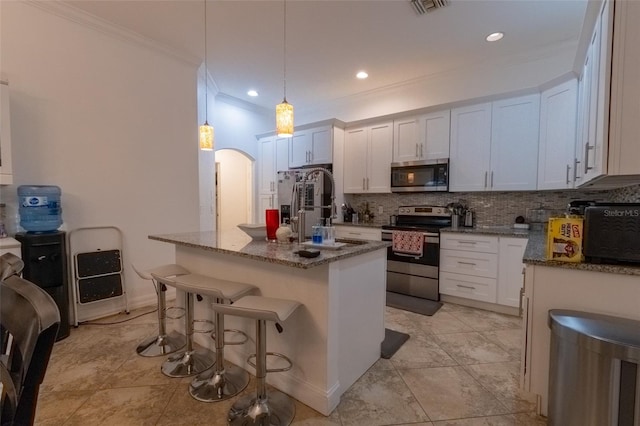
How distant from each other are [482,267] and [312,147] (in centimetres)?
296

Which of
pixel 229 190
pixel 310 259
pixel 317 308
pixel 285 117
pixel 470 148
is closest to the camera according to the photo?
pixel 310 259

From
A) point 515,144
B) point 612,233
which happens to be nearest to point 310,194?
point 515,144

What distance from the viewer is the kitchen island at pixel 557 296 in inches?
57.7

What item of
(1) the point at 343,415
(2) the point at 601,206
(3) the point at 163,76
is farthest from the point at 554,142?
(3) the point at 163,76

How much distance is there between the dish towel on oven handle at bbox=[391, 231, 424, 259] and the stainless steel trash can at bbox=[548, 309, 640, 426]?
6.99ft

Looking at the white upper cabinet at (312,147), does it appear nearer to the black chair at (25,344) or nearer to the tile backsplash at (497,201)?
the tile backsplash at (497,201)

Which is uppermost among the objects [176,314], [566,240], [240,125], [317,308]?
[240,125]

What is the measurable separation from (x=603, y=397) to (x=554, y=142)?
2.64 metres

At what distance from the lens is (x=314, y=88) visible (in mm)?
4566

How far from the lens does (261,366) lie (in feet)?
5.24

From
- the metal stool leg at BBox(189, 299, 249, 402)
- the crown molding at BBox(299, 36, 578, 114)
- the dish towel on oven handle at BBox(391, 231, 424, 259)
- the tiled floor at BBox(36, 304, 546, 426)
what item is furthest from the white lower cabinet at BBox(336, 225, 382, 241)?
the metal stool leg at BBox(189, 299, 249, 402)

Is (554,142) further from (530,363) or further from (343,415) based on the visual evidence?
(343,415)

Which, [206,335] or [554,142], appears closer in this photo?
[206,335]

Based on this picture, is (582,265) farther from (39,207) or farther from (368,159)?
(39,207)
